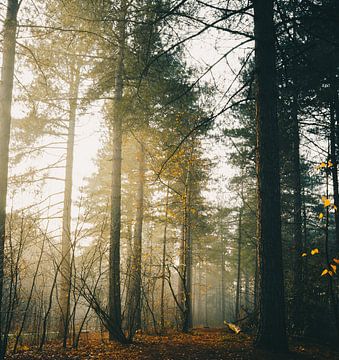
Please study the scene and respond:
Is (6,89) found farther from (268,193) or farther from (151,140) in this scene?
(268,193)

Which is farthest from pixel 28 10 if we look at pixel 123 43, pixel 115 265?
pixel 115 265

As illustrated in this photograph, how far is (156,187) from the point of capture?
17438 millimetres

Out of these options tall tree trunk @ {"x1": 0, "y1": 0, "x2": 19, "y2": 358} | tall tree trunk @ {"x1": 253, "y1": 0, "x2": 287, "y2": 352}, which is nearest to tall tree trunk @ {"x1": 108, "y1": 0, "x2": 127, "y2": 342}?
tall tree trunk @ {"x1": 0, "y1": 0, "x2": 19, "y2": 358}

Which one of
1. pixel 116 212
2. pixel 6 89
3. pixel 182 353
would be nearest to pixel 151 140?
pixel 116 212

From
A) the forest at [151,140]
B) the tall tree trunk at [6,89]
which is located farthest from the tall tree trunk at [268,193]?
the tall tree trunk at [6,89]

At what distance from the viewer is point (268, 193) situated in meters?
5.17

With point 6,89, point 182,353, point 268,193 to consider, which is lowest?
point 182,353

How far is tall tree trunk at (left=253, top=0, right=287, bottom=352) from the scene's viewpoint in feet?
15.7

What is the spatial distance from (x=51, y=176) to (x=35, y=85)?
11.7ft

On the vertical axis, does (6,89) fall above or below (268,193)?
above

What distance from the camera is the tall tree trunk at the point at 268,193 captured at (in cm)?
479

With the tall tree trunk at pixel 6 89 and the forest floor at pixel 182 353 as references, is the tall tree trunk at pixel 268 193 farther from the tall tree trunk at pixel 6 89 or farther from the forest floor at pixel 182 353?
the tall tree trunk at pixel 6 89

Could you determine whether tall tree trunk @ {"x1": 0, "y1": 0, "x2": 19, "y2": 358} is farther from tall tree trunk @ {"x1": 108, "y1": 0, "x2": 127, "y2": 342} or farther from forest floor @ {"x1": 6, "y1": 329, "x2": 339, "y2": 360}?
forest floor @ {"x1": 6, "y1": 329, "x2": 339, "y2": 360}

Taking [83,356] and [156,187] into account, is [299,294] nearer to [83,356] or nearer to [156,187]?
[83,356]
